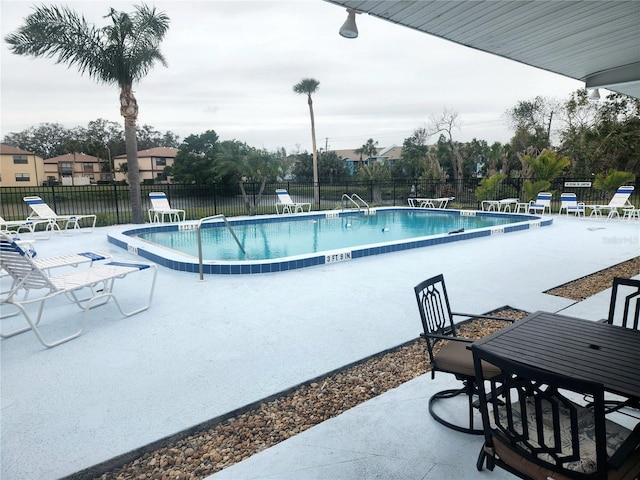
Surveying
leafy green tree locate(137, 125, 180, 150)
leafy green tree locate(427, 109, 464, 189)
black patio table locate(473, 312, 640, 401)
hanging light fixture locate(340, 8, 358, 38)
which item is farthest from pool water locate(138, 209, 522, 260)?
leafy green tree locate(137, 125, 180, 150)

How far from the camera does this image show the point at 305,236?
32.6 feet

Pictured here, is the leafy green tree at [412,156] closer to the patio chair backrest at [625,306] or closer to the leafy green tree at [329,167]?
the leafy green tree at [329,167]

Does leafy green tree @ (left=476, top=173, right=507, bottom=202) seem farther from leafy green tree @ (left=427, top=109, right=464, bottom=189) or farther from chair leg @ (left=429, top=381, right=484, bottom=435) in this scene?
chair leg @ (left=429, top=381, right=484, bottom=435)

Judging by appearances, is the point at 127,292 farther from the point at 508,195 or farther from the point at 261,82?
the point at 261,82

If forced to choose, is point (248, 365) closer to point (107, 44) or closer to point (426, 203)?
point (107, 44)

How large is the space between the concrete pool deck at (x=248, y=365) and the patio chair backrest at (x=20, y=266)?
1.44ft

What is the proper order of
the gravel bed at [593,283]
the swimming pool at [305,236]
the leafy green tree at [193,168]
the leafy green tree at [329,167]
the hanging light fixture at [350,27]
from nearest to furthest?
the hanging light fixture at [350,27] → the gravel bed at [593,283] → the swimming pool at [305,236] → the leafy green tree at [193,168] → the leafy green tree at [329,167]

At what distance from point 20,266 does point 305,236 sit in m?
6.94

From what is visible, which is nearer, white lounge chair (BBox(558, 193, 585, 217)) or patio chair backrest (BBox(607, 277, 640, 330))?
patio chair backrest (BBox(607, 277, 640, 330))

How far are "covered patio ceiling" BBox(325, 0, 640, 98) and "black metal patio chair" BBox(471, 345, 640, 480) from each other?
2.93m

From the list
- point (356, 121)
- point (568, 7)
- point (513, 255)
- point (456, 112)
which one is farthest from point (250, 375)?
point (356, 121)

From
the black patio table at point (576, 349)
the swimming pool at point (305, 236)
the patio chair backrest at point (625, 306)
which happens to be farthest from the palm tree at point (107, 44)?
the black patio table at point (576, 349)

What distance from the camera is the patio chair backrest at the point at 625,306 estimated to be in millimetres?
2209

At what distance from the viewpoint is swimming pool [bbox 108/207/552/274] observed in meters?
5.93
